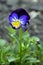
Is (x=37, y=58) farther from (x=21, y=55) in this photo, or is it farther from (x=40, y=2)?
(x=40, y=2)

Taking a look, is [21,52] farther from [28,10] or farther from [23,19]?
[28,10]

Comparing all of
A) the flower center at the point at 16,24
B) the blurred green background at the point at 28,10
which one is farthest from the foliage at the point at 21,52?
the blurred green background at the point at 28,10

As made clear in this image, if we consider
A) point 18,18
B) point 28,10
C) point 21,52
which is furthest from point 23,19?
point 28,10

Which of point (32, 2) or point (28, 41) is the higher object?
point (32, 2)

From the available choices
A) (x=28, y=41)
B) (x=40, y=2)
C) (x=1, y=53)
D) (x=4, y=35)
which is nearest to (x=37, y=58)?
(x=28, y=41)

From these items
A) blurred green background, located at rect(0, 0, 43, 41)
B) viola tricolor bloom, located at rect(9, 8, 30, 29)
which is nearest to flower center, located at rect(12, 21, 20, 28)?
viola tricolor bloom, located at rect(9, 8, 30, 29)

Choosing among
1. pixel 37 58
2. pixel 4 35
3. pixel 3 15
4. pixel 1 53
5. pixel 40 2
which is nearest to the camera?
pixel 1 53

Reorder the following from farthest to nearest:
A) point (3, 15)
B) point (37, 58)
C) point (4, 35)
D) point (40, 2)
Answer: point (40, 2), point (3, 15), point (4, 35), point (37, 58)
